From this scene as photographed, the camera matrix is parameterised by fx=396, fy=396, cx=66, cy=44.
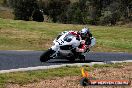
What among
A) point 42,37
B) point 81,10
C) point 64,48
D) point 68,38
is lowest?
point 81,10

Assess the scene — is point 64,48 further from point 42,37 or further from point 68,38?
point 42,37

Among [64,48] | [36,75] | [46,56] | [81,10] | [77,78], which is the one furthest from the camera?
[81,10]

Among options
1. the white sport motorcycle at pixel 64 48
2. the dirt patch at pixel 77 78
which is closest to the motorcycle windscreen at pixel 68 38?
the white sport motorcycle at pixel 64 48

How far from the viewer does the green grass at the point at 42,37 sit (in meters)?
33.3

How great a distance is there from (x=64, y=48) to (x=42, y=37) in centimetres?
2128

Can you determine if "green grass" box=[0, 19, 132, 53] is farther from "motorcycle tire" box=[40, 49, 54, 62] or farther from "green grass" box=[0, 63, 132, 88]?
"green grass" box=[0, 63, 132, 88]

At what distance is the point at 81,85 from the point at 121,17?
2768 inches

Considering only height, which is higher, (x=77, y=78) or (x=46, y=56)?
(x=77, y=78)

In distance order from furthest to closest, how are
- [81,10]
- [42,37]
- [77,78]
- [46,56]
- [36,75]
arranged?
[81,10] < [42,37] < [46,56] < [36,75] < [77,78]

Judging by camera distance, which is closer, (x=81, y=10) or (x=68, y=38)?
(x=68, y=38)

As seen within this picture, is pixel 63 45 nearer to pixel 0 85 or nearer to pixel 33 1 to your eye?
pixel 0 85

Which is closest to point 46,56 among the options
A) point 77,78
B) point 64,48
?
point 64,48

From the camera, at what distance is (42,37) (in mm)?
39938

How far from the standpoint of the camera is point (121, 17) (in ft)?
267
